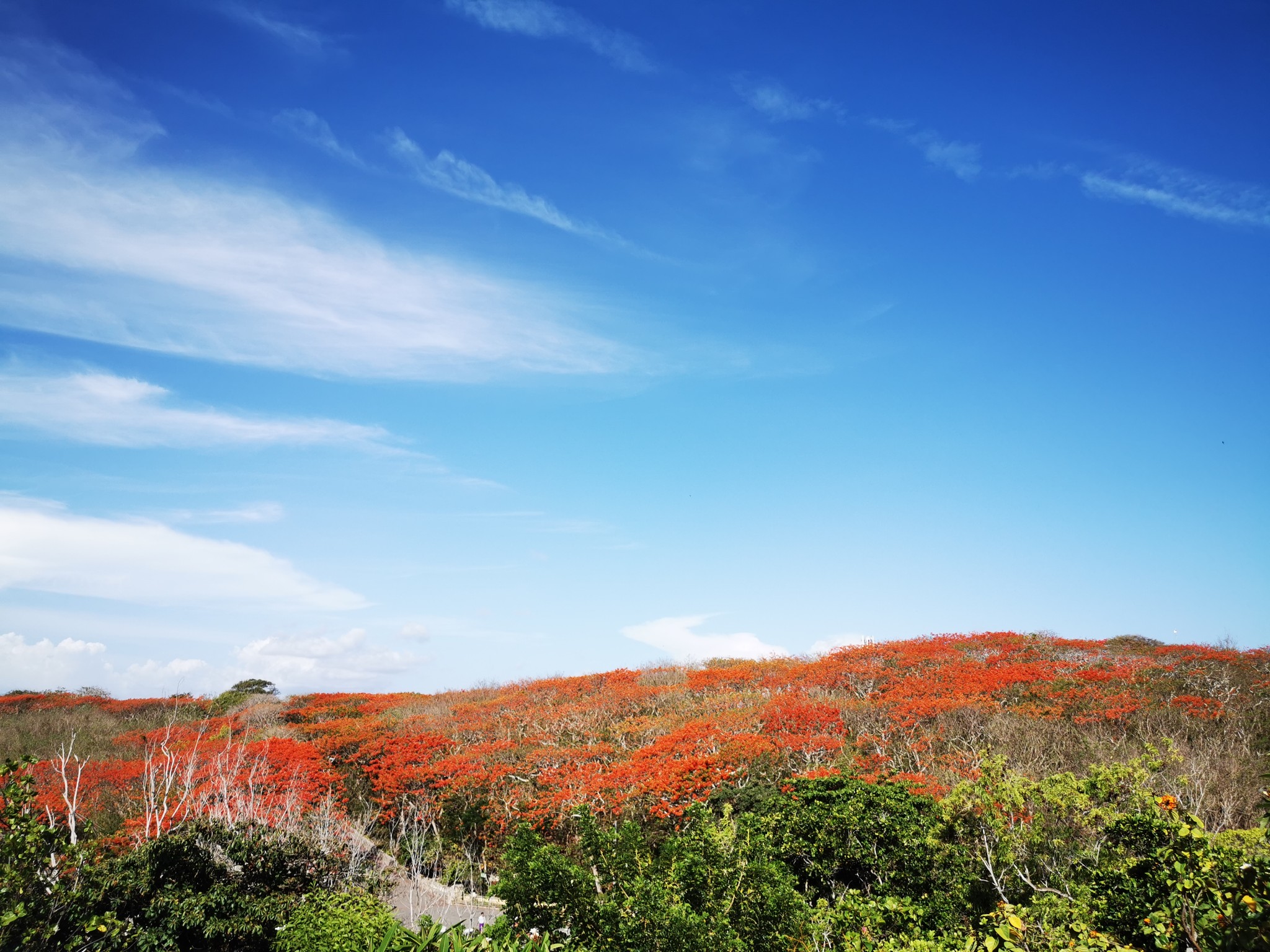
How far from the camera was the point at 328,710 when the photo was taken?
25250 mm

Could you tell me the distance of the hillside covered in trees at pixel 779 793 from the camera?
5.80 m

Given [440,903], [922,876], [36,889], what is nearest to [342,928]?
[36,889]

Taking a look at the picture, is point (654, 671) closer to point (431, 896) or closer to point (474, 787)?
point (474, 787)

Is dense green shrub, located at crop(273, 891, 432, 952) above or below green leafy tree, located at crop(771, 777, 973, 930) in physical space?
below

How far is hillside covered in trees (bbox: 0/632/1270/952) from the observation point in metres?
5.80

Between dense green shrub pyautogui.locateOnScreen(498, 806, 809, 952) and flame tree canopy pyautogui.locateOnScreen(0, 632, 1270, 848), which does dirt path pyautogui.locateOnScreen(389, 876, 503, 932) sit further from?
dense green shrub pyautogui.locateOnScreen(498, 806, 809, 952)

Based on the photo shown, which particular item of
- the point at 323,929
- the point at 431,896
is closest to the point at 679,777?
the point at 431,896

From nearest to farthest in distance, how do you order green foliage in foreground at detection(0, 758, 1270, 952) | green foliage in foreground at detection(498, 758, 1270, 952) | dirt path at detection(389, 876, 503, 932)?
green foliage in foreground at detection(498, 758, 1270, 952), green foliage in foreground at detection(0, 758, 1270, 952), dirt path at detection(389, 876, 503, 932)

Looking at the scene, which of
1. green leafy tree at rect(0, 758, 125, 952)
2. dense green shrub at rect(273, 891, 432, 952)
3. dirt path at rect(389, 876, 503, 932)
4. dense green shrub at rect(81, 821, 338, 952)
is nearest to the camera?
green leafy tree at rect(0, 758, 125, 952)

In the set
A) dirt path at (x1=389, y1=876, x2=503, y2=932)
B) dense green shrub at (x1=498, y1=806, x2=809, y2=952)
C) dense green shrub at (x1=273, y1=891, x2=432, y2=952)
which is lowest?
dirt path at (x1=389, y1=876, x2=503, y2=932)

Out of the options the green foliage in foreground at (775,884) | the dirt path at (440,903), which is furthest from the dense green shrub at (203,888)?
the dirt path at (440,903)

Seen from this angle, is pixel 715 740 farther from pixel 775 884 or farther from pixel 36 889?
pixel 36 889

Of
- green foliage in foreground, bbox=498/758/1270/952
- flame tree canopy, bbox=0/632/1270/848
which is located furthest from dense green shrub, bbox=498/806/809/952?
flame tree canopy, bbox=0/632/1270/848

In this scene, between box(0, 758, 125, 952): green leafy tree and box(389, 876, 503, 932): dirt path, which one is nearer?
box(0, 758, 125, 952): green leafy tree
